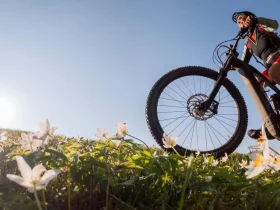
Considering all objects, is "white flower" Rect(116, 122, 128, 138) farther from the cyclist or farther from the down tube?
the cyclist

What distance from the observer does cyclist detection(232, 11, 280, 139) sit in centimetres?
509

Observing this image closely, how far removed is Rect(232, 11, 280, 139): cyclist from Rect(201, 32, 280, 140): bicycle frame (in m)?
0.18

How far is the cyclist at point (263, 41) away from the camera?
5.09 meters

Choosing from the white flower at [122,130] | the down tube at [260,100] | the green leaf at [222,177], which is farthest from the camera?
the down tube at [260,100]

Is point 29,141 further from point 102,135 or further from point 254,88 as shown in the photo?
point 254,88

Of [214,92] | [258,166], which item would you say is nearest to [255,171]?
[258,166]

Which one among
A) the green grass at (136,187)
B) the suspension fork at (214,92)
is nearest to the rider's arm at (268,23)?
the suspension fork at (214,92)

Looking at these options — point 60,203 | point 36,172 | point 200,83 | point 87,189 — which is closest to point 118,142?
point 87,189

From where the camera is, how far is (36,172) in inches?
40.3

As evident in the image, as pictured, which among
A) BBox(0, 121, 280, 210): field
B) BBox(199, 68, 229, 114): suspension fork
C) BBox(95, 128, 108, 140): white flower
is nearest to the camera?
BBox(0, 121, 280, 210): field

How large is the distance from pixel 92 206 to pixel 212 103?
13.5 ft

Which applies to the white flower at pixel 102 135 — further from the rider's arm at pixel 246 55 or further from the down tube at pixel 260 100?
the rider's arm at pixel 246 55

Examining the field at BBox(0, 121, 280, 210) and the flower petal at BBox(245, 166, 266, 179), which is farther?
the field at BBox(0, 121, 280, 210)

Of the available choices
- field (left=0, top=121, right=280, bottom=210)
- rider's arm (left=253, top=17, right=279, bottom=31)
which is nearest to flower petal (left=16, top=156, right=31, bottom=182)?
field (left=0, top=121, right=280, bottom=210)
